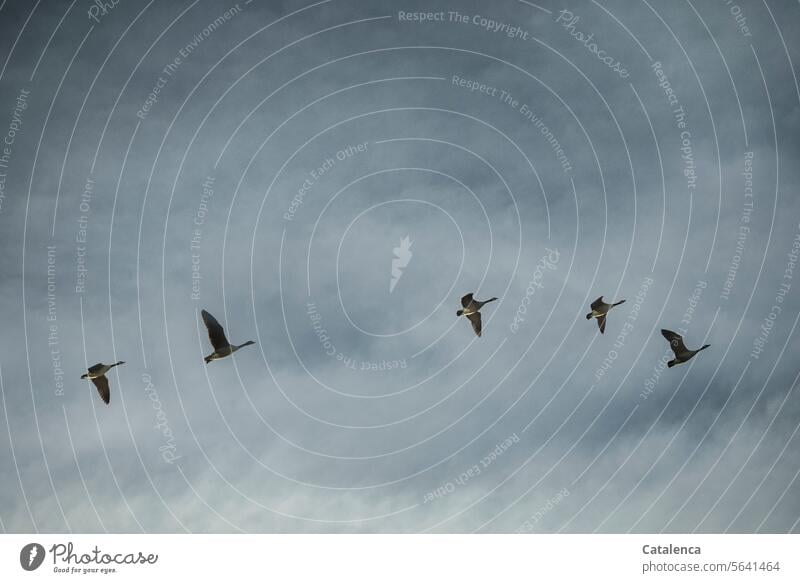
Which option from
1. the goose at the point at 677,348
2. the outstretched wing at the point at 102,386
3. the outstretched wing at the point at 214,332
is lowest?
the goose at the point at 677,348

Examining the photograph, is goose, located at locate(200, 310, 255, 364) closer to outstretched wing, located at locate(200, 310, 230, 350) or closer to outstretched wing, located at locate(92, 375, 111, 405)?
outstretched wing, located at locate(200, 310, 230, 350)

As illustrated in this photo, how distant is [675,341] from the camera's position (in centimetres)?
4425

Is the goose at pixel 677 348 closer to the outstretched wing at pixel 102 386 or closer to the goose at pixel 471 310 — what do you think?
the goose at pixel 471 310

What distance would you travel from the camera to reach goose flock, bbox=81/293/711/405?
1581 inches

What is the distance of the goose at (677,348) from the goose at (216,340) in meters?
22.6

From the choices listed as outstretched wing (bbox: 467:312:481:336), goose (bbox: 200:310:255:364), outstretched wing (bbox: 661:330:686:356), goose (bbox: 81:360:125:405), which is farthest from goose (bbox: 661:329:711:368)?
goose (bbox: 81:360:125:405)

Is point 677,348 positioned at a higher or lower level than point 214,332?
lower

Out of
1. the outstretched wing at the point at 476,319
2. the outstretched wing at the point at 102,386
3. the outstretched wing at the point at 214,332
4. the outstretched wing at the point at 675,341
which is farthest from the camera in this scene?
the outstretched wing at the point at 476,319

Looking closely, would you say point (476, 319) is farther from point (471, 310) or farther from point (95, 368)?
point (95, 368)

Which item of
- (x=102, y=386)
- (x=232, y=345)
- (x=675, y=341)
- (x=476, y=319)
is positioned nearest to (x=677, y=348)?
(x=675, y=341)

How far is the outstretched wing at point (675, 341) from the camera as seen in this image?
44.0 metres

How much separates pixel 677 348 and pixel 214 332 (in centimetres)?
2423

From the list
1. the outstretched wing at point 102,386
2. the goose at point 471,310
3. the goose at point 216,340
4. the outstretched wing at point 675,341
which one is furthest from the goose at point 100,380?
the outstretched wing at point 675,341
